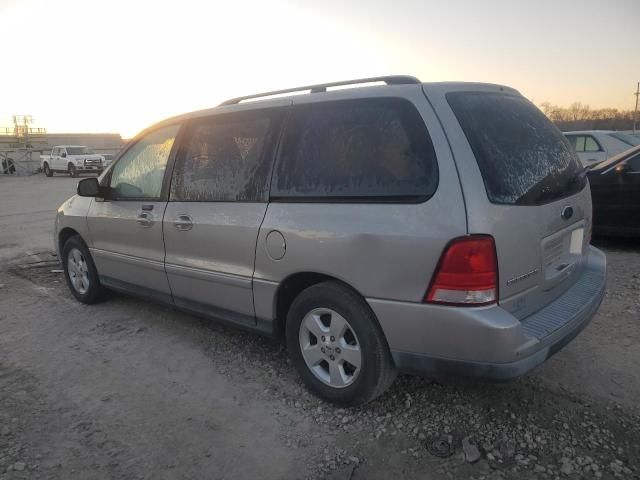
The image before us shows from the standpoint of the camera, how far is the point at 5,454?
254 centimetres

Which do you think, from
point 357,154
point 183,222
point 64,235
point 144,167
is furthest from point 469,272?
point 64,235

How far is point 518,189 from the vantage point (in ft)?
7.92

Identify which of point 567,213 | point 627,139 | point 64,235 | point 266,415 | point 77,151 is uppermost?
point 77,151

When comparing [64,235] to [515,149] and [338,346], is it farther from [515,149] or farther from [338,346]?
[515,149]

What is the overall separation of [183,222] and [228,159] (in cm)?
57

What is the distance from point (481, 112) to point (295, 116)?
1.09 m

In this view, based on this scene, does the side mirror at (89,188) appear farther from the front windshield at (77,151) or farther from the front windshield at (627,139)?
the front windshield at (77,151)

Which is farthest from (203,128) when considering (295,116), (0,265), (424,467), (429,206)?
(0,265)

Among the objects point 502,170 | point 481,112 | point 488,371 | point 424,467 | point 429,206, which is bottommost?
point 424,467

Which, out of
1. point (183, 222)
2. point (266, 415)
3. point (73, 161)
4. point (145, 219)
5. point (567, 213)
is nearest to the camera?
point (567, 213)

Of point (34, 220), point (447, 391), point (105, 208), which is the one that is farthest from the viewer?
point (34, 220)

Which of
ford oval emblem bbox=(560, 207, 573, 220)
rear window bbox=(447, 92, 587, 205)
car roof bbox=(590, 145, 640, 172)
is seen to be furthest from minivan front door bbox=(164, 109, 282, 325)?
car roof bbox=(590, 145, 640, 172)

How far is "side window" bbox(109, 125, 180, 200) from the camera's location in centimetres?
384

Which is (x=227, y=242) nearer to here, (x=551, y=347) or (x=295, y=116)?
(x=295, y=116)
